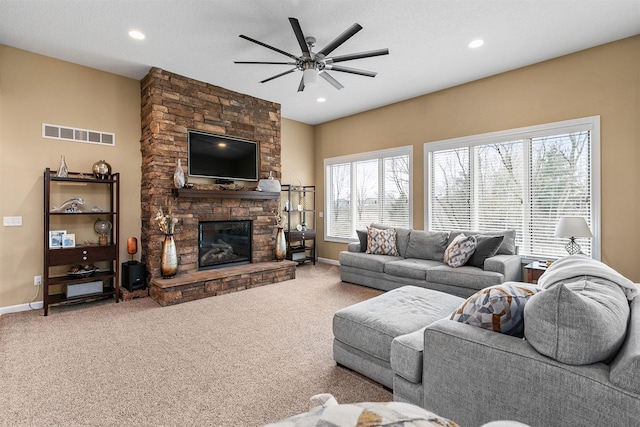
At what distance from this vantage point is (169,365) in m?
2.47

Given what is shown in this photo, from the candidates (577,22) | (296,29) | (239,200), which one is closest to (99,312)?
(239,200)

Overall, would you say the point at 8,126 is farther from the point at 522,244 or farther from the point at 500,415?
the point at 522,244

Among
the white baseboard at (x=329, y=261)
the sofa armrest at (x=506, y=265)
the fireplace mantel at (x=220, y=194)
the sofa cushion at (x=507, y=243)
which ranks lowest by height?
the white baseboard at (x=329, y=261)

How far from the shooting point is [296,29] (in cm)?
264

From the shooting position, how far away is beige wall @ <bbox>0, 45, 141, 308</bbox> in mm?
3639

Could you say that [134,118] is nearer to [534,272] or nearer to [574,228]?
[534,272]

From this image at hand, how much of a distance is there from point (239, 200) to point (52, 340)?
2.91 meters

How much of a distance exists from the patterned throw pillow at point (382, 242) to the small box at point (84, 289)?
12.5 feet

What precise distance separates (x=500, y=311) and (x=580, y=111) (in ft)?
11.7

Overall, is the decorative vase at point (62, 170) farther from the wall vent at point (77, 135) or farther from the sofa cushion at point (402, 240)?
the sofa cushion at point (402, 240)

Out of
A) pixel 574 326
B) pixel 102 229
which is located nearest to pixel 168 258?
pixel 102 229

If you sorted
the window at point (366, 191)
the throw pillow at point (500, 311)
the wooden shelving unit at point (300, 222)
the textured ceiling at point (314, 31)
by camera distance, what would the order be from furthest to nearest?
the wooden shelving unit at point (300, 222) < the window at point (366, 191) < the textured ceiling at point (314, 31) < the throw pillow at point (500, 311)

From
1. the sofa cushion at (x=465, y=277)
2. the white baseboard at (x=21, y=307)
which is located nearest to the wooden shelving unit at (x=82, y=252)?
the white baseboard at (x=21, y=307)

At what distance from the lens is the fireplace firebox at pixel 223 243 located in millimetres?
4801
